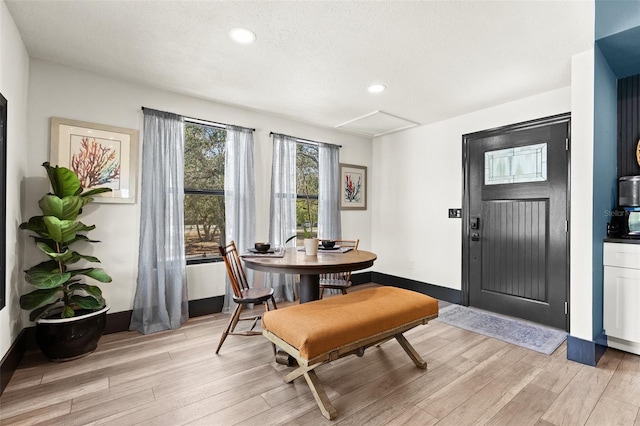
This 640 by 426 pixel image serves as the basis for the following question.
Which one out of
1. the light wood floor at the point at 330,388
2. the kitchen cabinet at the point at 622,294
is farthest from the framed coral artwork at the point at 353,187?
the kitchen cabinet at the point at 622,294

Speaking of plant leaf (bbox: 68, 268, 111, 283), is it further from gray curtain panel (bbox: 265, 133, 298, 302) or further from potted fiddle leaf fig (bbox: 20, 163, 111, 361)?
gray curtain panel (bbox: 265, 133, 298, 302)

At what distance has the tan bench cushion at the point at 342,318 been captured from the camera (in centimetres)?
168

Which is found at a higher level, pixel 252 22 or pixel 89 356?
pixel 252 22

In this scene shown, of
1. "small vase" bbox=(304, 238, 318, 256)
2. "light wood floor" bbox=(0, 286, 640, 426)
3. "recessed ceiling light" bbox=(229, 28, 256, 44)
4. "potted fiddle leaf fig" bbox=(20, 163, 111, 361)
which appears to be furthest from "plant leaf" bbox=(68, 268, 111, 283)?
"recessed ceiling light" bbox=(229, 28, 256, 44)

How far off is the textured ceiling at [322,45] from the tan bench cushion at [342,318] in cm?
195

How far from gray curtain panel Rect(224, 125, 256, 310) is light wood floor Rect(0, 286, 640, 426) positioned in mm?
1284

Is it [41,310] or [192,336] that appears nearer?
[41,310]

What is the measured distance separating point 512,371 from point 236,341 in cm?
230

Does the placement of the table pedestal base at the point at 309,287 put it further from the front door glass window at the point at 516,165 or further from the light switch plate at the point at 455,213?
the front door glass window at the point at 516,165

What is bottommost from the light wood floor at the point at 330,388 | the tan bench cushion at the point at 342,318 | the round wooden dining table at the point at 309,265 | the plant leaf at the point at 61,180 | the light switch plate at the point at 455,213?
the light wood floor at the point at 330,388

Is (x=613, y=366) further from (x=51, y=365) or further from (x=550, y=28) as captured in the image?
(x=51, y=365)

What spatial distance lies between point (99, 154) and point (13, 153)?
28.1 inches

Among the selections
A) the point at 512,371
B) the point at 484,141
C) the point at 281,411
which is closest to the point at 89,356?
the point at 281,411

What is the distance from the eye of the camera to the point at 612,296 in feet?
8.32
